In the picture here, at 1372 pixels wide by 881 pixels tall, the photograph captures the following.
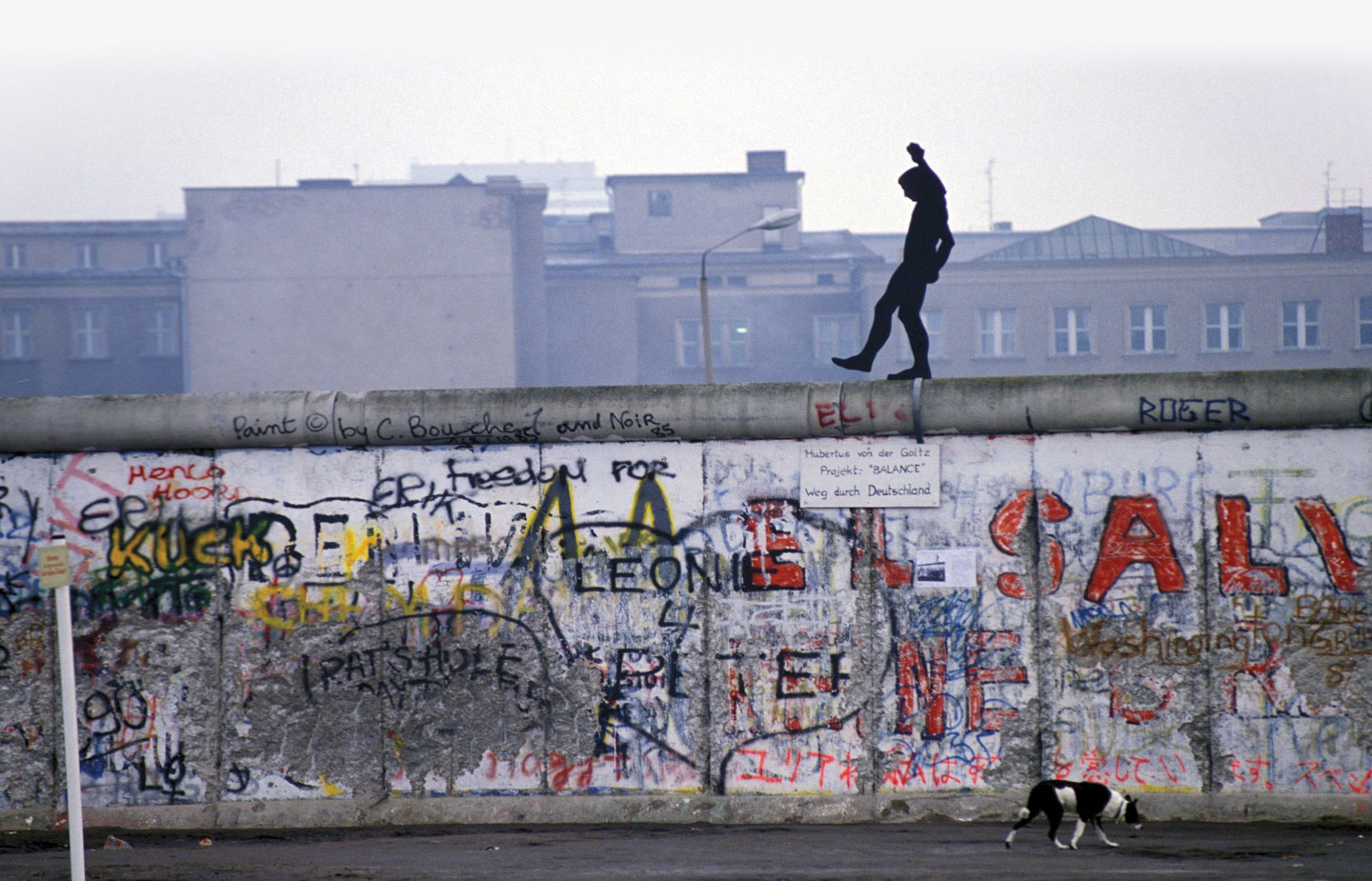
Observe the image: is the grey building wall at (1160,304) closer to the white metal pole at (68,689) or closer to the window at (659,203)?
the window at (659,203)

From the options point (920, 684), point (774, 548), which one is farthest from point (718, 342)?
point (920, 684)

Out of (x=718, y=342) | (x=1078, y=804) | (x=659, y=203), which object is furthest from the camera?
(x=659, y=203)

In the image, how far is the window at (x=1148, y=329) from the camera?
57.2 metres

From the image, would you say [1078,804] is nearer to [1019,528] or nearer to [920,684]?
[920,684]

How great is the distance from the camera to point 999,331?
57156mm

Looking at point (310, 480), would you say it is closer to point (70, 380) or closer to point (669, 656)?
point (669, 656)

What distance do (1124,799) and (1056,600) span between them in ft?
4.33

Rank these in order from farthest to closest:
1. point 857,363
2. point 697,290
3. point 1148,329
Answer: point 697,290 → point 1148,329 → point 857,363

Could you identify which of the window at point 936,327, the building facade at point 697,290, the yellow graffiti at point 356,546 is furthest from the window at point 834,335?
the yellow graffiti at point 356,546

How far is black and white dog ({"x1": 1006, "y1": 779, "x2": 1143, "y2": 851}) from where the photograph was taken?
783 cm

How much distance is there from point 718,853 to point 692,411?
2.87 meters

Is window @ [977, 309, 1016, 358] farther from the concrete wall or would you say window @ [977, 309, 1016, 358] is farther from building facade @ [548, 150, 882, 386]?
the concrete wall

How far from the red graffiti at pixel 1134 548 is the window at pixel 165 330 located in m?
58.6

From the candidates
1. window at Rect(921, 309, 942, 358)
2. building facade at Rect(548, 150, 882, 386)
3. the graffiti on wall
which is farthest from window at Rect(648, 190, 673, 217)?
the graffiti on wall
